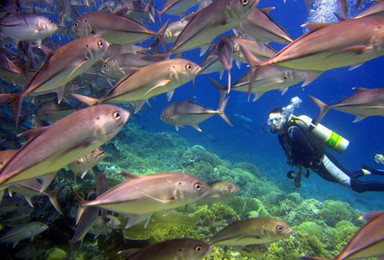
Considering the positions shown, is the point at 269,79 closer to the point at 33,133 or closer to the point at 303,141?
the point at 33,133

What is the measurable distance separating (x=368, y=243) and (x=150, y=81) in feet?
8.21

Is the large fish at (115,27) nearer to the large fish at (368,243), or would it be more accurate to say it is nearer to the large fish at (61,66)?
the large fish at (61,66)

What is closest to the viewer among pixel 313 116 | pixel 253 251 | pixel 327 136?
pixel 253 251

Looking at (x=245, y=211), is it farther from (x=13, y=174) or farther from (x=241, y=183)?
(x=13, y=174)

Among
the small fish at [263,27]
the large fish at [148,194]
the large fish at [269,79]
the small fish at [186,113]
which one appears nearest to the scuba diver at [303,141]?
the small fish at [186,113]

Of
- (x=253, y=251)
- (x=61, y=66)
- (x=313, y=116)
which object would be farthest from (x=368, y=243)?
(x=313, y=116)

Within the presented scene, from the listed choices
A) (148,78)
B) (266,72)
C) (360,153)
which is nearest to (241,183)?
(266,72)

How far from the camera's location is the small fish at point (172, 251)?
227 cm

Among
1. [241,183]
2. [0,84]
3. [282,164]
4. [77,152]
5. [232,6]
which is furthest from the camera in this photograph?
[282,164]

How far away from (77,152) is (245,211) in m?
7.37

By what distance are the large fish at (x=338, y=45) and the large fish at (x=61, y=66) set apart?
171 centimetres

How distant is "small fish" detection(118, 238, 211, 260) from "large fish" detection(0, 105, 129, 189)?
98cm

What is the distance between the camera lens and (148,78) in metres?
2.95

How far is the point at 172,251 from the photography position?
235 centimetres
